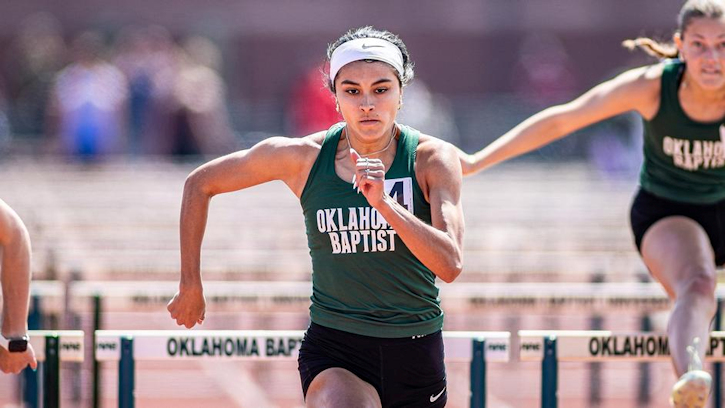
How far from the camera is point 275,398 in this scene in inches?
371

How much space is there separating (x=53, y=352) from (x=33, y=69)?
16387mm

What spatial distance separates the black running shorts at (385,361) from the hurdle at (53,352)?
1353 millimetres

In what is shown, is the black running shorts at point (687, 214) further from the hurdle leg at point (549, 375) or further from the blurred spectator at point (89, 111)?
the blurred spectator at point (89, 111)

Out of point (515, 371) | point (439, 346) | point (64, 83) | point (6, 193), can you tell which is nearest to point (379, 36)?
point (439, 346)

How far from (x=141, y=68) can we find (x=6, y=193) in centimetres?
535

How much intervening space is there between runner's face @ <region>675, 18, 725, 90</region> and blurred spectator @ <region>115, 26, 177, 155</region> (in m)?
12.2

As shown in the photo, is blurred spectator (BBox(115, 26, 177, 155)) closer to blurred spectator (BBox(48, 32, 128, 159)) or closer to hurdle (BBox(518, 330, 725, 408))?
blurred spectator (BBox(48, 32, 128, 159))

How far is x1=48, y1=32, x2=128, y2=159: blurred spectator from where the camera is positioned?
1700 centimetres

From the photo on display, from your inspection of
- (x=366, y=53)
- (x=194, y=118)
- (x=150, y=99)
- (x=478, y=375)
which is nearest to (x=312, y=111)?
(x=194, y=118)

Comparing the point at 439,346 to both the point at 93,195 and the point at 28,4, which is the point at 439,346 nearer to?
the point at 93,195

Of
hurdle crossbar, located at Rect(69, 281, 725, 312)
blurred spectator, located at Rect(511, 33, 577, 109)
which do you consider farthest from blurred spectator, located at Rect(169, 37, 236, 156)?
hurdle crossbar, located at Rect(69, 281, 725, 312)

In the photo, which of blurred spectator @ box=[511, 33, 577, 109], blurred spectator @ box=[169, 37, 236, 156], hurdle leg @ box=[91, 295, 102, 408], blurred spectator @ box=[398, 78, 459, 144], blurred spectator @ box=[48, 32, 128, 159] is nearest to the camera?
hurdle leg @ box=[91, 295, 102, 408]

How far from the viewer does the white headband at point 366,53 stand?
4383mm

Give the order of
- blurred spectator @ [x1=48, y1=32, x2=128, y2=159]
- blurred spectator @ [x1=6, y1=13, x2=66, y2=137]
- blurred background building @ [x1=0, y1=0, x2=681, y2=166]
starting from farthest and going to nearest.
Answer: blurred background building @ [x1=0, y1=0, x2=681, y2=166], blurred spectator @ [x1=6, y1=13, x2=66, y2=137], blurred spectator @ [x1=48, y1=32, x2=128, y2=159]
